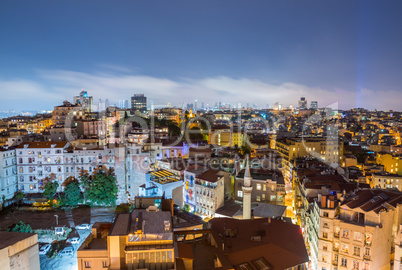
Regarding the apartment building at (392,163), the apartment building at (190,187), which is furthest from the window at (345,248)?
the apartment building at (392,163)

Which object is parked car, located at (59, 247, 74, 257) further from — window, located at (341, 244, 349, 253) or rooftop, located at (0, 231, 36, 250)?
window, located at (341, 244, 349, 253)

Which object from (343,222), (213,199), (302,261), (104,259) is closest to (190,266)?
(104,259)

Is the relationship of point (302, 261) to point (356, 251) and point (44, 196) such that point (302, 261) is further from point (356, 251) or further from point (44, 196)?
point (44, 196)

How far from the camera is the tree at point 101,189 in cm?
2188

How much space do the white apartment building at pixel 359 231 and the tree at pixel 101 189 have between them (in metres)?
15.2

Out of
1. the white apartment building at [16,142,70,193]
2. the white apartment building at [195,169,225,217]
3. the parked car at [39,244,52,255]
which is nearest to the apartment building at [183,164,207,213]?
the white apartment building at [195,169,225,217]

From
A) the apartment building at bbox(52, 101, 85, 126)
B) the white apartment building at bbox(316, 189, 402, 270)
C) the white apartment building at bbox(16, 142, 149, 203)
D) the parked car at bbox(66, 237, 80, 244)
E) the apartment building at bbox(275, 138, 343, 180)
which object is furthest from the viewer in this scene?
the apartment building at bbox(52, 101, 85, 126)

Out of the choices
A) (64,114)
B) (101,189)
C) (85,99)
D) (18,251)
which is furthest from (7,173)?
(85,99)

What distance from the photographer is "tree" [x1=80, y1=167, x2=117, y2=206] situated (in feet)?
71.8

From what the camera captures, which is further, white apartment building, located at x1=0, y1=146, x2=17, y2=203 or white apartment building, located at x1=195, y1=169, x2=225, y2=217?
white apartment building, located at x1=0, y1=146, x2=17, y2=203

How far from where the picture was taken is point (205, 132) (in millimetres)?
51281

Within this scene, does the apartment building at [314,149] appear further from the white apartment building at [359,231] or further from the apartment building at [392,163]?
the white apartment building at [359,231]

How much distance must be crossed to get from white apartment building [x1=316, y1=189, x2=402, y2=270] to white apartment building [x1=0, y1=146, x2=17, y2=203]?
22758mm

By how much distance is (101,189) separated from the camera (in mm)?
21875
